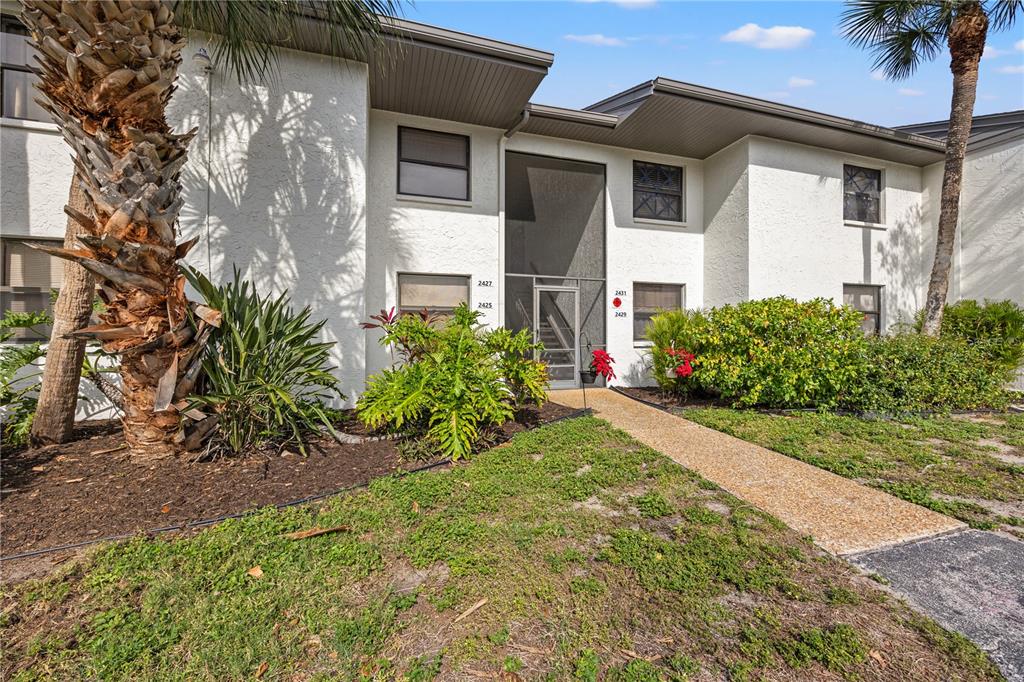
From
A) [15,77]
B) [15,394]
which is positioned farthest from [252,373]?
[15,77]

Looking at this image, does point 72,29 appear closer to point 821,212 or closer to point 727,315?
point 727,315

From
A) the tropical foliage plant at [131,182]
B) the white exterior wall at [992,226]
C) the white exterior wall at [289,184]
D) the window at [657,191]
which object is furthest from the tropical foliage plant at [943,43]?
the tropical foliage plant at [131,182]

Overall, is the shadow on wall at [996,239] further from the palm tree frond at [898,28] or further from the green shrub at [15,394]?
the green shrub at [15,394]

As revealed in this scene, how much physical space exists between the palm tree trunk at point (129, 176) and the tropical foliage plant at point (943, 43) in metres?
13.3

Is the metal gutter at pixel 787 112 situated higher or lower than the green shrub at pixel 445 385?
higher

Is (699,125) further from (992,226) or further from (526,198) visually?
(992,226)

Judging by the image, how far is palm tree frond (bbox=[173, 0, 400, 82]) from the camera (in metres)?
5.10

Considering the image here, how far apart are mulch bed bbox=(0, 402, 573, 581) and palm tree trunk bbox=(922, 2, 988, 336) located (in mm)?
11888

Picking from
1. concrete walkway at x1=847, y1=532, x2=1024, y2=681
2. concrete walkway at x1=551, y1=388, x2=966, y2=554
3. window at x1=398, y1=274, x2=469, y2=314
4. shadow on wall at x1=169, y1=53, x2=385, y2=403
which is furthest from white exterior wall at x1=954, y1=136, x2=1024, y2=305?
shadow on wall at x1=169, y1=53, x2=385, y2=403

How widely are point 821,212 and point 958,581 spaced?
10597 mm

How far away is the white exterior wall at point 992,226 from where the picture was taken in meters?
10.3

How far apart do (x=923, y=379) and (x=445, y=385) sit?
818cm

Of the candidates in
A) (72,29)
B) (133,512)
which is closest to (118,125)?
(72,29)

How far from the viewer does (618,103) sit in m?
9.39
